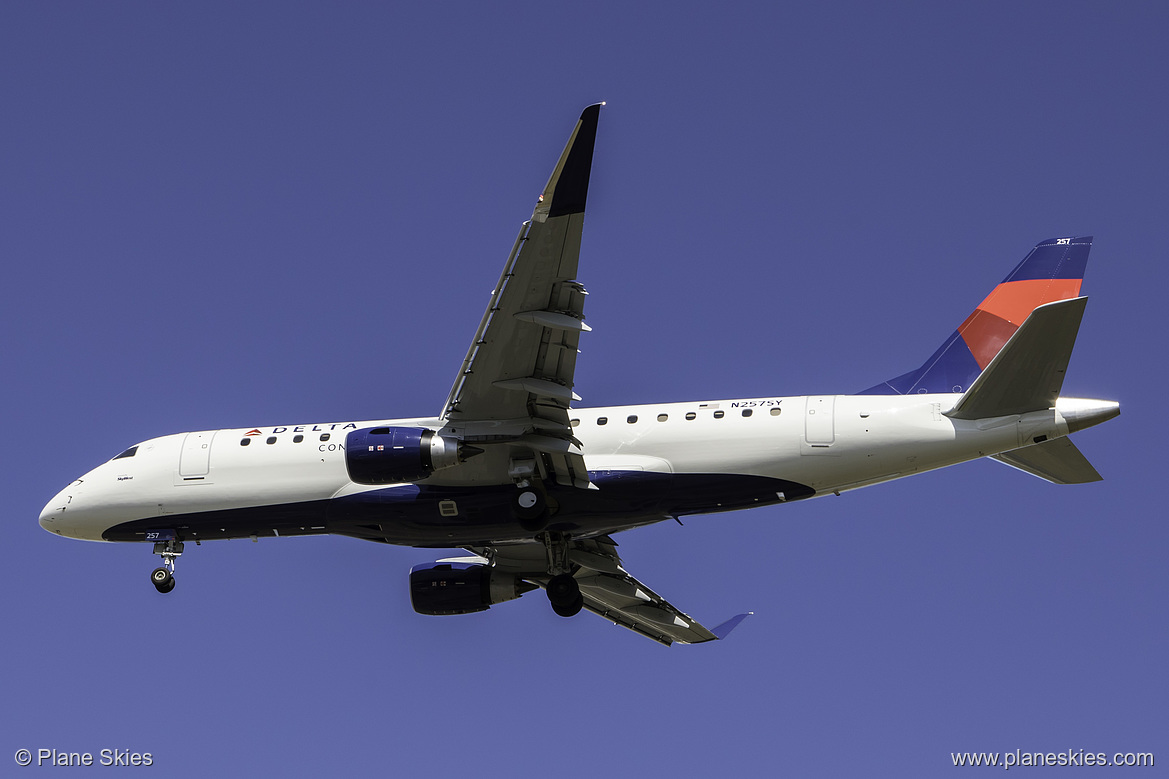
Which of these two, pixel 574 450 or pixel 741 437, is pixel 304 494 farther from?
pixel 741 437

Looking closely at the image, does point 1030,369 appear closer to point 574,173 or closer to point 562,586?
point 574,173

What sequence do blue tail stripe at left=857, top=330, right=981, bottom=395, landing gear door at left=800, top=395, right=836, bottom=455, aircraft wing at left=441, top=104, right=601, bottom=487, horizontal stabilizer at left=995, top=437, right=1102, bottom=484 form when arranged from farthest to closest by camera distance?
blue tail stripe at left=857, top=330, right=981, bottom=395 → horizontal stabilizer at left=995, top=437, right=1102, bottom=484 → landing gear door at left=800, top=395, right=836, bottom=455 → aircraft wing at left=441, top=104, right=601, bottom=487

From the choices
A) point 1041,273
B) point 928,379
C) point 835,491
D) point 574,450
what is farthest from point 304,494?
point 1041,273

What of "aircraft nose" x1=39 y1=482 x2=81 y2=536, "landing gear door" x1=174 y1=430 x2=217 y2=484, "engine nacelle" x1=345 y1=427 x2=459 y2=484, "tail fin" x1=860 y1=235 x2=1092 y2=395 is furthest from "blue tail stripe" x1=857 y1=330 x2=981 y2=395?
"aircraft nose" x1=39 y1=482 x2=81 y2=536

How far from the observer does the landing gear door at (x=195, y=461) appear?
2831 cm

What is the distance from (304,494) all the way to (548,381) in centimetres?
643

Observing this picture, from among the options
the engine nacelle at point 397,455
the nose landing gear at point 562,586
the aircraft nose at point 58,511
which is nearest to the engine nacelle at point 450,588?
the nose landing gear at point 562,586

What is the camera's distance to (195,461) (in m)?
28.5

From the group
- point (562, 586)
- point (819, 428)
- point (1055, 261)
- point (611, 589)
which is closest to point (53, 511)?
point (562, 586)

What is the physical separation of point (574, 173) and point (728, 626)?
15235 millimetres

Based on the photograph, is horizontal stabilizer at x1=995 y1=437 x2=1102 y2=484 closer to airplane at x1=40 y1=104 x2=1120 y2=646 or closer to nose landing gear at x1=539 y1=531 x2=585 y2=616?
airplane at x1=40 y1=104 x2=1120 y2=646

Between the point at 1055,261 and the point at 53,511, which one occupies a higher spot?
the point at 1055,261

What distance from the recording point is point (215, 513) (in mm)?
28125

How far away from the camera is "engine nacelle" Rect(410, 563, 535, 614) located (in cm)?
3073
